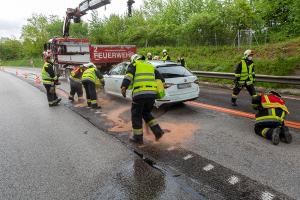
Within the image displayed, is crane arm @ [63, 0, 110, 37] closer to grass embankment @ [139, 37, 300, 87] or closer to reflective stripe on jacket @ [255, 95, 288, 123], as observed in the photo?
grass embankment @ [139, 37, 300, 87]

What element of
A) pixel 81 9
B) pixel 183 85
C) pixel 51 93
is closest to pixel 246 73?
pixel 183 85

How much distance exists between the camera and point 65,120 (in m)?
7.65

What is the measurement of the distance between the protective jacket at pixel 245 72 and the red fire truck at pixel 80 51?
29.3 ft

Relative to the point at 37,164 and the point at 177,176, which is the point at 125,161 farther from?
the point at 37,164

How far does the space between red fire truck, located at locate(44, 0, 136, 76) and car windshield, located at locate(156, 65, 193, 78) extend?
313 inches

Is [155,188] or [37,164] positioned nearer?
[155,188]

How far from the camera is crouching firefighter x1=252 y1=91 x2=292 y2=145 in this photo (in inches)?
201

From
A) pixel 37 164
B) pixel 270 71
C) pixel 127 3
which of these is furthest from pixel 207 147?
pixel 127 3

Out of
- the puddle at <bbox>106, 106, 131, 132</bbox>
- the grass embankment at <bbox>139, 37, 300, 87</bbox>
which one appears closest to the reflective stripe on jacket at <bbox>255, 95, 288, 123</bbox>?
the puddle at <bbox>106, 106, 131, 132</bbox>

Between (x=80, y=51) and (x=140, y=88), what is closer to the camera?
(x=140, y=88)

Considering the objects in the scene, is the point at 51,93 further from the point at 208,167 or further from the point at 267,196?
the point at 267,196

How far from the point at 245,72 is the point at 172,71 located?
2095 mm

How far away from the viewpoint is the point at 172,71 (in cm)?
778

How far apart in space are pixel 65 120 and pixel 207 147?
13.9ft
